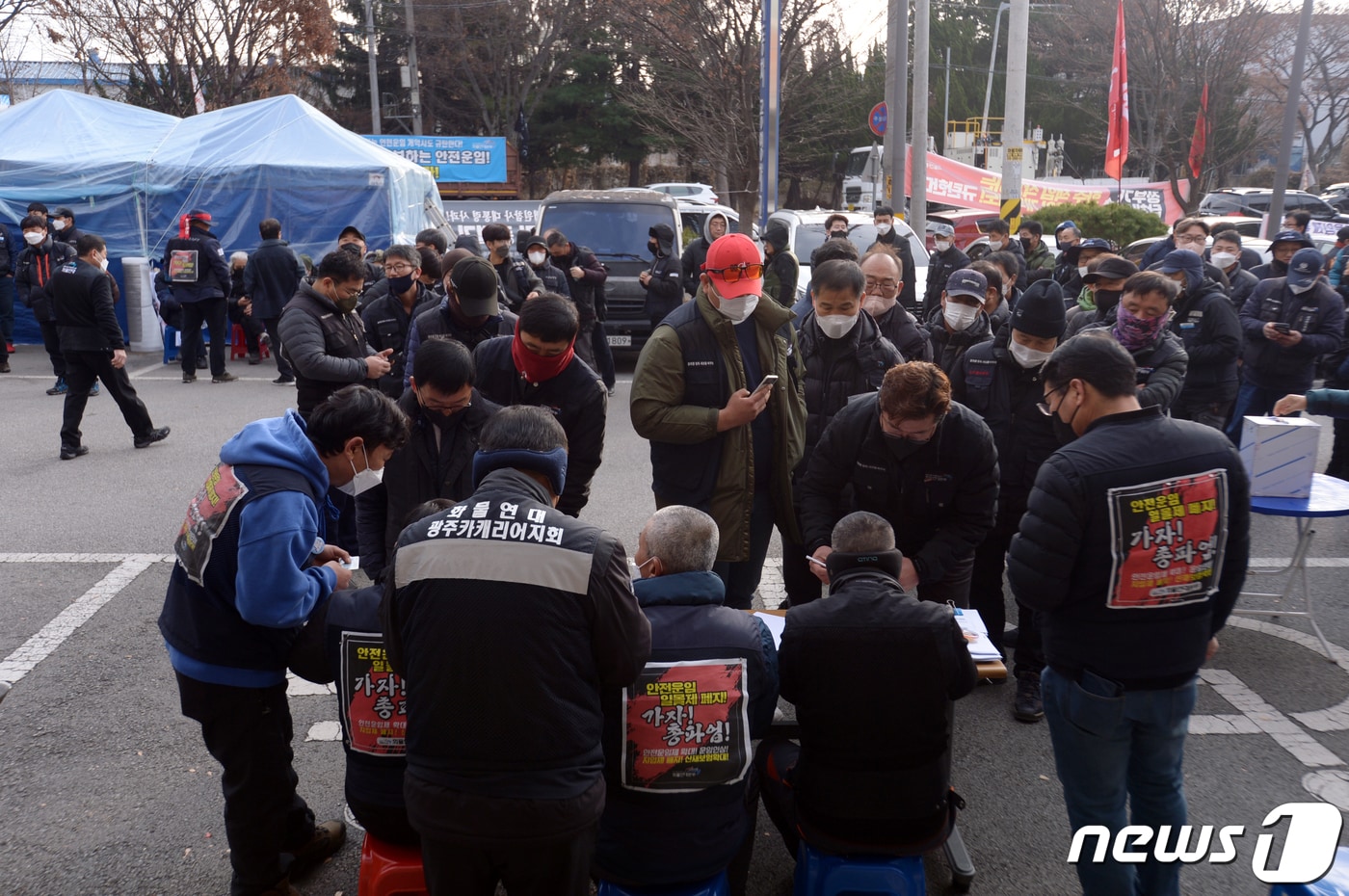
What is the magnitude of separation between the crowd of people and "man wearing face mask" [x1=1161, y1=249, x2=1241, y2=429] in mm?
2824

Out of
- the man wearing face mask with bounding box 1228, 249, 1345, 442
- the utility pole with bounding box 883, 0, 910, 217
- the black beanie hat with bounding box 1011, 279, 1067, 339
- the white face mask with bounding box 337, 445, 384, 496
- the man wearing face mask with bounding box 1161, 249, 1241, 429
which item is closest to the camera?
the white face mask with bounding box 337, 445, 384, 496

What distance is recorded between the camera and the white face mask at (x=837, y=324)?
466 centimetres

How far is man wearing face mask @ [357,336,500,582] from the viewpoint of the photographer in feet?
13.1

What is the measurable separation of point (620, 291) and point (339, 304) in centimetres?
665

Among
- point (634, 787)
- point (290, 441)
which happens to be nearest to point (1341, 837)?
point (634, 787)

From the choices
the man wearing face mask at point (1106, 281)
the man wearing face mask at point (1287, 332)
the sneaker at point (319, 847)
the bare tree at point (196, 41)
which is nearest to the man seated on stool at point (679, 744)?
the sneaker at point (319, 847)

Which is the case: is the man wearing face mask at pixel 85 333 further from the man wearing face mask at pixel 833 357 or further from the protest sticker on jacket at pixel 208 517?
the protest sticker on jacket at pixel 208 517

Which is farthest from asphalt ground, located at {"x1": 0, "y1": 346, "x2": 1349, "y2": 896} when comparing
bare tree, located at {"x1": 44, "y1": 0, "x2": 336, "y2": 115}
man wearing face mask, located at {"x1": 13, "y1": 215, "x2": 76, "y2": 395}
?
bare tree, located at {"x1": 44, "y1": 0, "x2": 336, "y2": 115}

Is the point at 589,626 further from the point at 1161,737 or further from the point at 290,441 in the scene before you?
the point at 1161,737

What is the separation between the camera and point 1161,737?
114 inches

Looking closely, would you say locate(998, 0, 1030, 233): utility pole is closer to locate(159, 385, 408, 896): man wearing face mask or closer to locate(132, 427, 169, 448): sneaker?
locate(132, 427, 169, 448): sneaker

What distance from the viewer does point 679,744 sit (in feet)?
8.92

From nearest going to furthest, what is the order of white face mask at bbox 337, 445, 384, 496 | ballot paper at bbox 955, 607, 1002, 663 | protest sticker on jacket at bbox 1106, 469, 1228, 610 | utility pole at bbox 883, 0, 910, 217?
protest sticker on jacket at bbox 1106, 469, 1228, 610 → white face mask at bbox 337, 445, 384, 496 → ballot paper at bbox 955, 607, 1002, 663 → utility pole at bbox 883, 0, 910, 217

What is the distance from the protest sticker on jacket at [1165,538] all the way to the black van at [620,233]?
9.79 m
